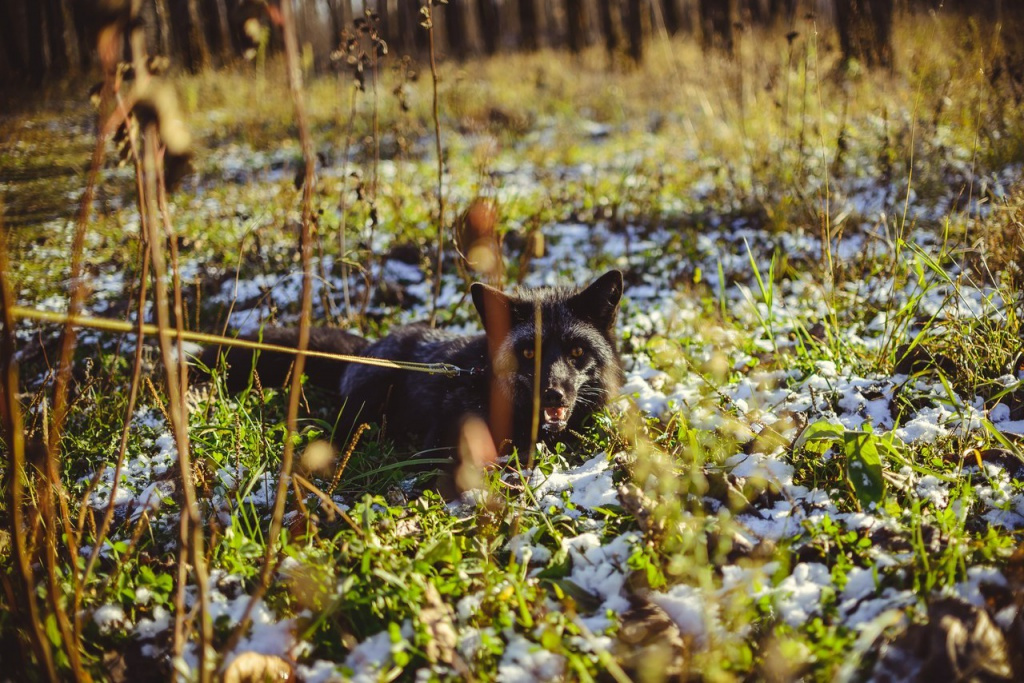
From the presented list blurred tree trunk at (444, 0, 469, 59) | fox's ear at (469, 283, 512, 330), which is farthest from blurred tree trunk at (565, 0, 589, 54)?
fox's ear at (469, 283, 512, 330)

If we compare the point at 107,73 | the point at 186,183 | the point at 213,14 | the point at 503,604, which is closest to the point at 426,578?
the point at 503,604

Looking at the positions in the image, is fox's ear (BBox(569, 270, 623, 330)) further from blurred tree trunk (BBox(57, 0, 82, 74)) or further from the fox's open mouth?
Result: blurred tree trunk (BBox(57, 0, 82, 74))

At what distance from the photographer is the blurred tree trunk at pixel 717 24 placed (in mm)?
9438

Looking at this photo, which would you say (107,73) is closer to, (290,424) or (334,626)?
(290,424)

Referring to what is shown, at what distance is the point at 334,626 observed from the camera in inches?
82.2

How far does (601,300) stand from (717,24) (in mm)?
13490

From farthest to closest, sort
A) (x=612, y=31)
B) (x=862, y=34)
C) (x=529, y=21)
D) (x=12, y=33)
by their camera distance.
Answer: (x=529, y=21) < (x=12, y=33) < (x=612, y=31) < (x=862, y=34)

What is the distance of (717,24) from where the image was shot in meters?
13.6

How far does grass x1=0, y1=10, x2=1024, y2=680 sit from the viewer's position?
2035 millimetres

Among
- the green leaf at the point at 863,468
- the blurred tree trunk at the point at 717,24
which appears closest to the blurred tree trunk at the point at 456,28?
the blurred tree trunk at the point at 717,24

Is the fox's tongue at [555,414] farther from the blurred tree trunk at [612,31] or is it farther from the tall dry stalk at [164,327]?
the blurred tree trunk at [612,31]

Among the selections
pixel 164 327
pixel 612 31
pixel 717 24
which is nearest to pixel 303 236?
pixel 164 327

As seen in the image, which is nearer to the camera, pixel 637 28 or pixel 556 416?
pixel 556 416

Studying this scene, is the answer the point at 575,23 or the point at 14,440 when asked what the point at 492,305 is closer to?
the point at 14,440
